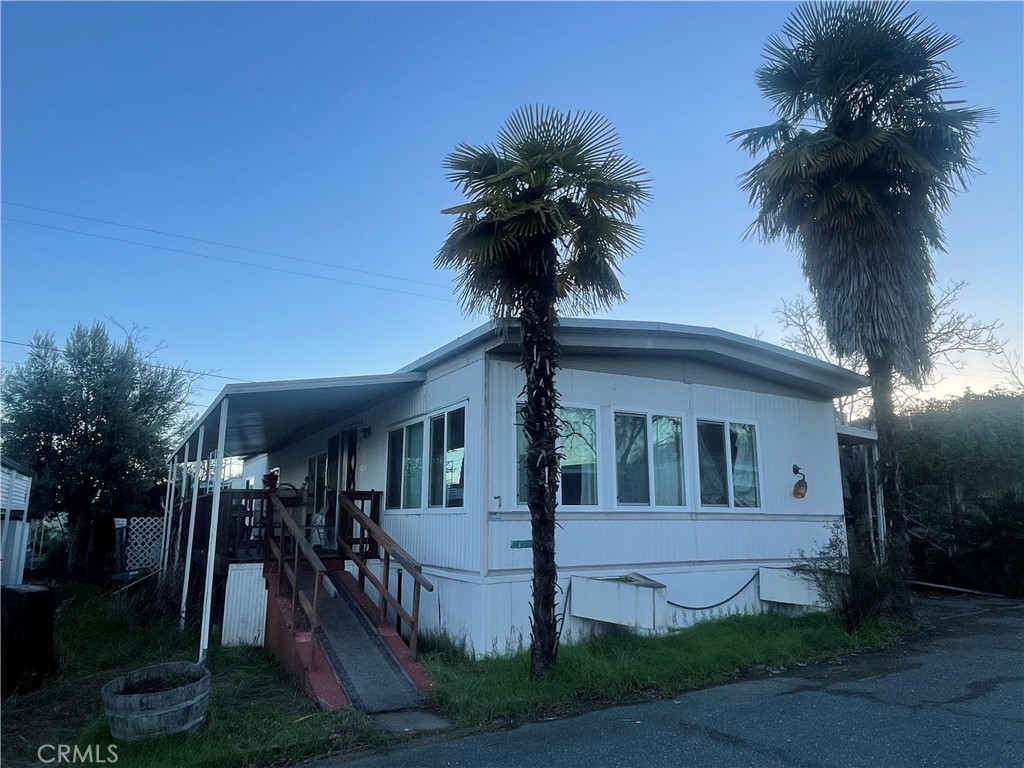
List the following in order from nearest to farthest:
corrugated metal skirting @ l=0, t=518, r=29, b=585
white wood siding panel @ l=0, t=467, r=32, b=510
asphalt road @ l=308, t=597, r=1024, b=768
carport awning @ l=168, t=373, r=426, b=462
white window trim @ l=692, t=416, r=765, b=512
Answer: asphalt road @ l=308, t=597, r=1024, b=768
carport awning @ l=168, t=373, r=426, b=462
white window trim @ l=692, t=416, r=765, b=512
white wood siding panel @ l=0, t=467, r=32, b=510
corrugated metal skirting @ l=0, t=518, r=29, b=585

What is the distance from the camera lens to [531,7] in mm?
10258

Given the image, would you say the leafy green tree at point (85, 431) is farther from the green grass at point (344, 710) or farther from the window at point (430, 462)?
the window at point (430, 462)

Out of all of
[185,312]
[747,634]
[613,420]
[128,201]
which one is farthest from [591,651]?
[185,312]

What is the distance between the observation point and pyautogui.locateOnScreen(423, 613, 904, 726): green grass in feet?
20.6

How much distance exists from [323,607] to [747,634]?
5353 millimetres

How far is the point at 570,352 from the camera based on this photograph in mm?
8867

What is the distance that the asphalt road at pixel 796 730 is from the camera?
196 inches

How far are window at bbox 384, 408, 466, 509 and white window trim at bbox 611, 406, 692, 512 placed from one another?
200 centimetres

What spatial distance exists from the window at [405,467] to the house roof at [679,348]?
39.9 inches

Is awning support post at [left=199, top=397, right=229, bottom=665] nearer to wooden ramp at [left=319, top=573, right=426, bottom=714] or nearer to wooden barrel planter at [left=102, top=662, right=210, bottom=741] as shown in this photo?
wooden ramp at [left=319, top=573, right=426, bottom=714]

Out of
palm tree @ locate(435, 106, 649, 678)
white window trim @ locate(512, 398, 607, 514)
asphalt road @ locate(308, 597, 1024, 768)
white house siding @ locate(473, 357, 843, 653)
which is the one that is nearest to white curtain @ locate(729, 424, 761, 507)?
white house siding @ locate(473, 357, 843, 653)

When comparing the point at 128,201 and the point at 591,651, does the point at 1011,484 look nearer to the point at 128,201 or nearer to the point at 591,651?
the point at 591,651

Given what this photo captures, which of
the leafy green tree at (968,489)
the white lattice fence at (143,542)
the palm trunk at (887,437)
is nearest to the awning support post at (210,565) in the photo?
the palm trunk at (887,437)

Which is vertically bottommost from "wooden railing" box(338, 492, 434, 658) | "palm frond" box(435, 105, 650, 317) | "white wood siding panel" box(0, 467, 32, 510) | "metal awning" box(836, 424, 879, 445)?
"wooden railing" box(338, 492, 434, 658)
